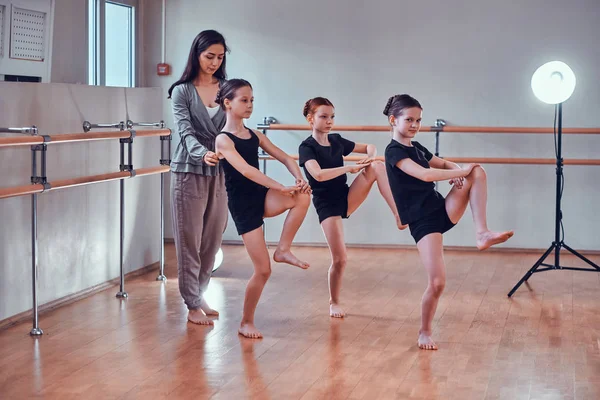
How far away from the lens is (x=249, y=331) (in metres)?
3.81

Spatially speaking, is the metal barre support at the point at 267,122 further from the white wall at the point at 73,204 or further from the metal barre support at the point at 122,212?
the metal barre support at the point at 122,212

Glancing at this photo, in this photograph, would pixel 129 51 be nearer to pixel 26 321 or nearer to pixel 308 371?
pixel 26 321

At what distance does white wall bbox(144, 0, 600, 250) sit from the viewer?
624 cm

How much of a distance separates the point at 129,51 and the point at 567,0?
3.34 meters

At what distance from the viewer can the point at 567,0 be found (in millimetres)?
6164

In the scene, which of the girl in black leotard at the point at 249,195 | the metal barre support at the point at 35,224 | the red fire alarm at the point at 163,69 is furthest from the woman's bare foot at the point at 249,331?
the red fire alarm at the point at 163,69

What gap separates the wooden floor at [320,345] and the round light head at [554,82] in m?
1.11

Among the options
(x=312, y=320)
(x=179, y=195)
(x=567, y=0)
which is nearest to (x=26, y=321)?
(x=179, y=195)

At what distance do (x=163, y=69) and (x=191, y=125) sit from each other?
2.96 m

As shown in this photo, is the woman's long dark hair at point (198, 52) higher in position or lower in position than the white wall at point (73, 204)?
higher

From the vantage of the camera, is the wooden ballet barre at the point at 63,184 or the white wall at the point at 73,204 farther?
the white wall at the point at 73,204

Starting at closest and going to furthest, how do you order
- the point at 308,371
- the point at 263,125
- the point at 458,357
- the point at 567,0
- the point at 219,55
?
the point at 308,371, the point at 458,357, the point at 219,55, the point at 567,0, the point at 263,125

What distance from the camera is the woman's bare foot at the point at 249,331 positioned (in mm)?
3792

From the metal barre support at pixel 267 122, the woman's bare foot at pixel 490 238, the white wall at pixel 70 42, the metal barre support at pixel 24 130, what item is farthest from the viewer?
the metal barre support at pixel 267 122
